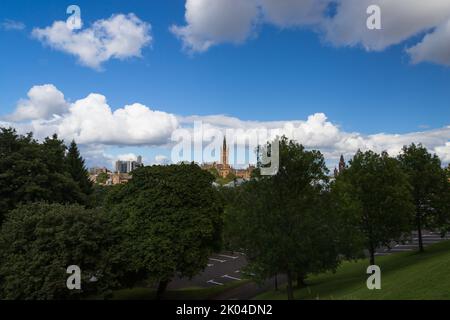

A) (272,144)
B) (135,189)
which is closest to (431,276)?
(272,144)

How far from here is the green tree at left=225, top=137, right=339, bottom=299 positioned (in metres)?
22.4

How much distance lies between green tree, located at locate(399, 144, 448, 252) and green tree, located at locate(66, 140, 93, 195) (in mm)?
41724

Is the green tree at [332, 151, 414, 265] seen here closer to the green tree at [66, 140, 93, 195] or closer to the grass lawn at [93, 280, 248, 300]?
the grass lawn at [93, 280, 248, 300]

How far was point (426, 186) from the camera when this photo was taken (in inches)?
1369

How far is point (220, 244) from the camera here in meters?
33.7

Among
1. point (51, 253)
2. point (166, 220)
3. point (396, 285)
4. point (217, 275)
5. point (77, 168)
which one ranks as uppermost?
point (77, 168)

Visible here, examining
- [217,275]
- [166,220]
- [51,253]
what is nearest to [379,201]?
[166,220]

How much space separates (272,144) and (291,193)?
3339 mm

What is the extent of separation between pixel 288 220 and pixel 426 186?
1867cm

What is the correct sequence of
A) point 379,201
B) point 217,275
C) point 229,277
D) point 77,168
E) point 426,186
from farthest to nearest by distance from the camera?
point 77,168 < point 217,275 < point 229,277 < point 426,186 < point 379,201

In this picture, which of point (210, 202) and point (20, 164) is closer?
point (210, 202)

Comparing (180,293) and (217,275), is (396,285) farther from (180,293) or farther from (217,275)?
(217,275)

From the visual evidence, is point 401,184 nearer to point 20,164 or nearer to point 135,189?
point 135,189

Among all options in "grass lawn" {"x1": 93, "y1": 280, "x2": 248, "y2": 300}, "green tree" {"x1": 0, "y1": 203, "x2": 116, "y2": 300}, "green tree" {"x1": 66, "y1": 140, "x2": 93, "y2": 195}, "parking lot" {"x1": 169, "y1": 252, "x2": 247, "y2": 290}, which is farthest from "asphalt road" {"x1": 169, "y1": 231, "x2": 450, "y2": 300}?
"green tree" {"x1": 66, "y1": 140, "x2": 93, "y2": 195}
